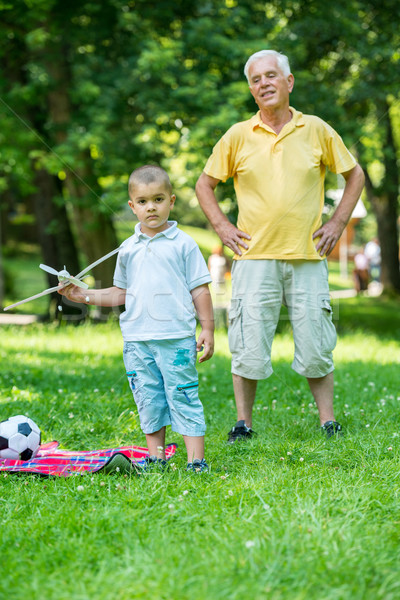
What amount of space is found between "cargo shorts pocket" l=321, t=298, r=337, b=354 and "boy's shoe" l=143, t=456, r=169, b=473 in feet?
4.07

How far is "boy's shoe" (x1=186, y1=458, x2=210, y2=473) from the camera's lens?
328cm

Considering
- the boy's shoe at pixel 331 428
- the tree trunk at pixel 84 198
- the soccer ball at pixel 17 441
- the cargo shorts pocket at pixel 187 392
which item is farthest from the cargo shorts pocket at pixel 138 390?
the tree trunk at pixel 84 198

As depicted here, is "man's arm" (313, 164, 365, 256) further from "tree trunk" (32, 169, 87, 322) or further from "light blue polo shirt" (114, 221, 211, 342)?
"tree trunk" (32, 169, 87, 322)

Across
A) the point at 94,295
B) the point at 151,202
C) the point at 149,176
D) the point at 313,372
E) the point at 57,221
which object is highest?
the point at 57,221

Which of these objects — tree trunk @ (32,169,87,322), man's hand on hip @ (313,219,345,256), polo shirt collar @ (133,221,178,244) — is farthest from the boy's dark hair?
tree trunk @ (32,169,87,322)

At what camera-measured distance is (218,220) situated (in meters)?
4.03

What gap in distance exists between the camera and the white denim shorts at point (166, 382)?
335cm

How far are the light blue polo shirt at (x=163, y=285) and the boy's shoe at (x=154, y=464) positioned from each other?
65cm

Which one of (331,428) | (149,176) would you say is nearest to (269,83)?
(149,176)

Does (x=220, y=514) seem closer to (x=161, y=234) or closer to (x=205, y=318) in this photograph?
(x=205, y=318)

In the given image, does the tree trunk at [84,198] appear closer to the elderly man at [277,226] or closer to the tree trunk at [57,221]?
the tree trunk at [57,221]

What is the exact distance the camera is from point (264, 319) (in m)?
3.98

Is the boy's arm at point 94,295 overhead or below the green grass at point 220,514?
overhead

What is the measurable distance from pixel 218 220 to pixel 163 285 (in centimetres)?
86
